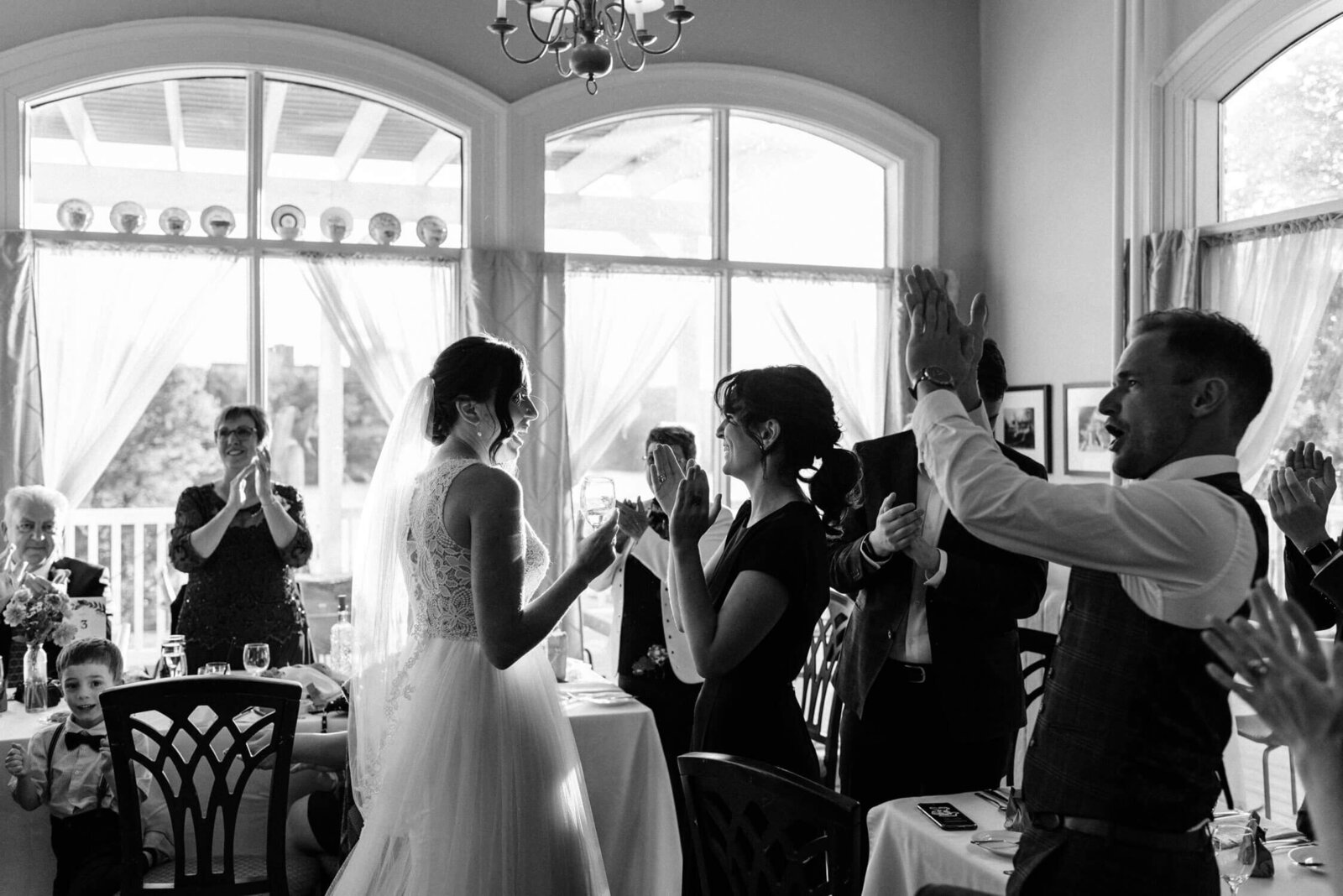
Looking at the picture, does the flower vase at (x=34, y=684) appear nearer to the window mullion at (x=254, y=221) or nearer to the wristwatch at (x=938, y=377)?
the window mullion at (x=254, y=221)

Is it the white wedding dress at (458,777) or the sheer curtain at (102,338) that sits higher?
the sheer curtain at (102,338)

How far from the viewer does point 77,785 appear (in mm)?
3004

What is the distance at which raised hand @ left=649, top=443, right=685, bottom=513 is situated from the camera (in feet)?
7.68

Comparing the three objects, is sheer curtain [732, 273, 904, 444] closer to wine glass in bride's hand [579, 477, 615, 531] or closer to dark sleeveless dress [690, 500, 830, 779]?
wine glass in bride's hand [579, 477, 615, 531]

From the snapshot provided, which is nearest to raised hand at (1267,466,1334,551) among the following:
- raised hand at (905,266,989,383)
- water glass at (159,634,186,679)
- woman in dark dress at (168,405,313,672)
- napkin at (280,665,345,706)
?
raised hand at (905,266,989,383)

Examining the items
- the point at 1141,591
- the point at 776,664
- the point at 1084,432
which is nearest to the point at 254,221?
the point at 1084,432

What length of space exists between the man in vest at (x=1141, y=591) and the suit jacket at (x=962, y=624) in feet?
3.51

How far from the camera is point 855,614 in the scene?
2984 mm

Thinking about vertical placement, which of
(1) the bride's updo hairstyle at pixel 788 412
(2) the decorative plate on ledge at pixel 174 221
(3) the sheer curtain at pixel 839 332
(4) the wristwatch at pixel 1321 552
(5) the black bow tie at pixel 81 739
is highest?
(2) the decorative plate on ledge at pixel 174 221

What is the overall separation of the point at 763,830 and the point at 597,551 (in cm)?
70

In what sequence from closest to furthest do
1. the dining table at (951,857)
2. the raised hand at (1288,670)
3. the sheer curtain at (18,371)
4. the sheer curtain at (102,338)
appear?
the raised hand at (1288,670), the dining table at (951,857), the sheer curtain at (18,371), the sheer curtain at (102,338)

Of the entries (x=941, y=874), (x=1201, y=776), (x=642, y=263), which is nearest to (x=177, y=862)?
(x=941, y=874)

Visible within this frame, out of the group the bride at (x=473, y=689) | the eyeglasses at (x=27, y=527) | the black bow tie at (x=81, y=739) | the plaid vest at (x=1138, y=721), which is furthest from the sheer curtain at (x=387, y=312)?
the plaid vest at (x=1138, y=721)

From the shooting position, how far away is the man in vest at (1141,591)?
1.56 metres
